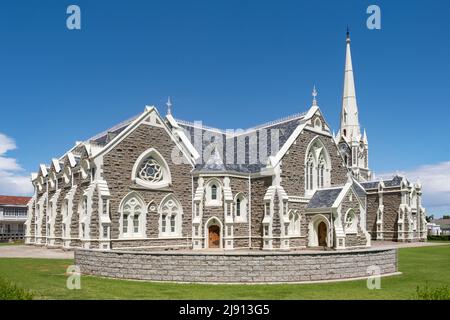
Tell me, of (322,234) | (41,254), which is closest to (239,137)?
(322,234)

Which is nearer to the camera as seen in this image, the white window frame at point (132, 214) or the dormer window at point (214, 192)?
the white window frame at point (132, 214)

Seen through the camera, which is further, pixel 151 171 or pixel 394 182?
pixel 394 182

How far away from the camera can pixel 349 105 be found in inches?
2771

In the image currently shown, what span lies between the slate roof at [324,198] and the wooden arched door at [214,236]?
7983 mm

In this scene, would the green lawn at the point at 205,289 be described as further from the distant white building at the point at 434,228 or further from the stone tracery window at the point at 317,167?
the distant white building at the point at 434,228

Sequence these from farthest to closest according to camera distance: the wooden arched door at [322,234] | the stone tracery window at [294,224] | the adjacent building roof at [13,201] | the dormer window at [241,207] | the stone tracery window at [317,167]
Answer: the adjacent building roof at [13,201]
the stone tracery window at [317,167]
the wooden arched door at [322,234]
the dormer window at [241,207]
the stone tracery window at [294,224]

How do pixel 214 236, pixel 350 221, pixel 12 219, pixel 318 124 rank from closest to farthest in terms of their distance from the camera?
pixel 214 236
pixel 350 221
pixel 318 124
pixel 12 219

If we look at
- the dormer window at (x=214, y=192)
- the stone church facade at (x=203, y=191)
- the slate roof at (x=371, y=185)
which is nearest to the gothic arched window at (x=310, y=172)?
the stone church facade at (x=203, y=191)

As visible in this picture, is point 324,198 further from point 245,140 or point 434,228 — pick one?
point 434,228

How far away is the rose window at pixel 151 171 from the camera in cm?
3239

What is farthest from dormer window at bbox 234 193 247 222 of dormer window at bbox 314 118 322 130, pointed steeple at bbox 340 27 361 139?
pointed steeple at bbox 340 27 361 139

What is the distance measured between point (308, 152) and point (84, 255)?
22.4 m

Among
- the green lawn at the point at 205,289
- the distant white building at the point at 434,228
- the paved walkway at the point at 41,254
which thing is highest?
the green lawn at the point at 205,289

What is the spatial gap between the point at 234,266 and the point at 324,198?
1928cm
